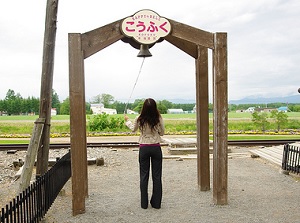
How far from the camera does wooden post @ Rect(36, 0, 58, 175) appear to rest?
23.0 ft

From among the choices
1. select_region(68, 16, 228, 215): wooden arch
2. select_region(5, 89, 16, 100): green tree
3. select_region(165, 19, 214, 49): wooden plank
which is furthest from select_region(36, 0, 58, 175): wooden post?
select_region(5, 89, 16, 100): green tree

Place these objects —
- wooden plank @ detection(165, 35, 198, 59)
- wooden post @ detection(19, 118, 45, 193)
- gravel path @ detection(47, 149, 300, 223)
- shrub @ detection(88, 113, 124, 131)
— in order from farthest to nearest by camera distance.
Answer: shrub @ detection(88, 113, 124, 131), wooden plank @ detection(165, 35, 198, 59), wooden post @ detection(19, 118, 45, 193), gravel path @ detection(47, 149, 300, 223)

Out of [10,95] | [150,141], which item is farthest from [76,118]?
[10,95]

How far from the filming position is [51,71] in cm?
709

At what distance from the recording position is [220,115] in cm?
654

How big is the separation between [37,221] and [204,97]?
4.12 meters

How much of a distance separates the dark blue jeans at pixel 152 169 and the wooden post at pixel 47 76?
81.7 inches

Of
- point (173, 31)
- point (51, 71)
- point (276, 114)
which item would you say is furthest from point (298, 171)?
point (276, 114)

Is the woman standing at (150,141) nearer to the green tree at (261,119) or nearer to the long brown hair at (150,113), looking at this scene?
the long brown hair at (150,113)

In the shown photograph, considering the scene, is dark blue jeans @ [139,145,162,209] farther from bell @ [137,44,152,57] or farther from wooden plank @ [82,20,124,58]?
wooden plank @ [82,20,124,58]

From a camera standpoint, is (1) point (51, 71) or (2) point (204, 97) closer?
(1) point (51, 71)

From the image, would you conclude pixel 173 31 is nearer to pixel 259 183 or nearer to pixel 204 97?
pixel 204 97

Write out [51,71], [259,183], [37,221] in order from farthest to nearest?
[259,183] → [51,71] → [37,221]

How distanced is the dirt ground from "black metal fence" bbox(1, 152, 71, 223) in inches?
11.5
